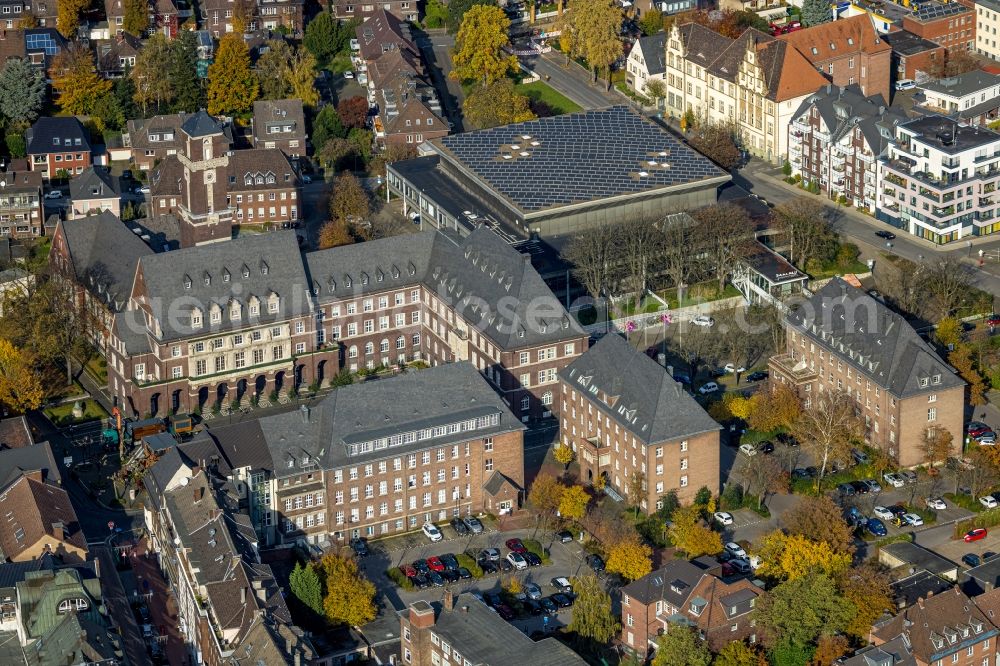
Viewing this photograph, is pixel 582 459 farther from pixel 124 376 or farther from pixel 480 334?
pixel 124 376

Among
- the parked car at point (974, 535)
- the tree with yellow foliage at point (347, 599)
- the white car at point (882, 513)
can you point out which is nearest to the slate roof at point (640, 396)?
the white car at point (882, 513)

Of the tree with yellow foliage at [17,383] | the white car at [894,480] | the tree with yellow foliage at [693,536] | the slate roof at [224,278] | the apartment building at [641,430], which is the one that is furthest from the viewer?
the slate roof at [224,278]

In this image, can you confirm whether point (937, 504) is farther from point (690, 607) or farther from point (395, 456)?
point (395, 456)

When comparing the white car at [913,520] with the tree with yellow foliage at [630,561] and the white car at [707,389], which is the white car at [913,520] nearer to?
the tree with yellow foliage at [630,561]

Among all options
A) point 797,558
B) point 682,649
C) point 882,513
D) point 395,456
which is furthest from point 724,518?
point 395,456

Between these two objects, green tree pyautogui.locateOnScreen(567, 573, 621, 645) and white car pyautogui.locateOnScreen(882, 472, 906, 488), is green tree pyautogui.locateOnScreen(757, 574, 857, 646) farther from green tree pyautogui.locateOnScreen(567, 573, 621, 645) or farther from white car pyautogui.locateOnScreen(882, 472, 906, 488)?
white car pyautogui.locateOnScreen(882, 472, 906, 488)
